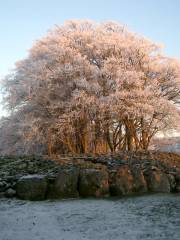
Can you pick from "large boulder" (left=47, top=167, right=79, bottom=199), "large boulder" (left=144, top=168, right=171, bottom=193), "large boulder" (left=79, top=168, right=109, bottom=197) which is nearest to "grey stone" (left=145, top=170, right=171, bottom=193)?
"large boulder" (left=144, top=168, right=171, bottom=193)

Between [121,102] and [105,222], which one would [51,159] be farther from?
[121,102]

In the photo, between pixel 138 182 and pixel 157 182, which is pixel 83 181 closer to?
pixel 138 182

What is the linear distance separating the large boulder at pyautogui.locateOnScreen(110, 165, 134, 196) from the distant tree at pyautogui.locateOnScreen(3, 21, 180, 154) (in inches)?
584

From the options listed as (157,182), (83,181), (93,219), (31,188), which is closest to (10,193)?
(31,188)

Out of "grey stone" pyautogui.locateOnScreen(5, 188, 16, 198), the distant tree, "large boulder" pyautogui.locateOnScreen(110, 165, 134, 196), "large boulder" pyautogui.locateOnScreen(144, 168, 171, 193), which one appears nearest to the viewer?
"grey stone" pyautogui.locateOnScreen(5, 188, 16, 198)

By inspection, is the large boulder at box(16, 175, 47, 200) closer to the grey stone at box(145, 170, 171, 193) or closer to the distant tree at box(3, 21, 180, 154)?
the grey stone at box(145, 170, 171, 193)

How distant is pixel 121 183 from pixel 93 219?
4.35 meters

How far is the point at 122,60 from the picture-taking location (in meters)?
32.9

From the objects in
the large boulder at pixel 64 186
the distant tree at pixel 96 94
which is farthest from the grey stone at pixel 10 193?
the distant tree at pixel 96 94

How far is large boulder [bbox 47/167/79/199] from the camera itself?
13984 mm

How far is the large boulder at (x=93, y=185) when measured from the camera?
46.2 ft

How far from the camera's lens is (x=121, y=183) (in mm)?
14430

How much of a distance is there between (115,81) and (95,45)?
16.6 feet

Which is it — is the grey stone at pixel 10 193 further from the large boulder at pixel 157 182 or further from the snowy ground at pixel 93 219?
the large boulder at pixel 157 182
